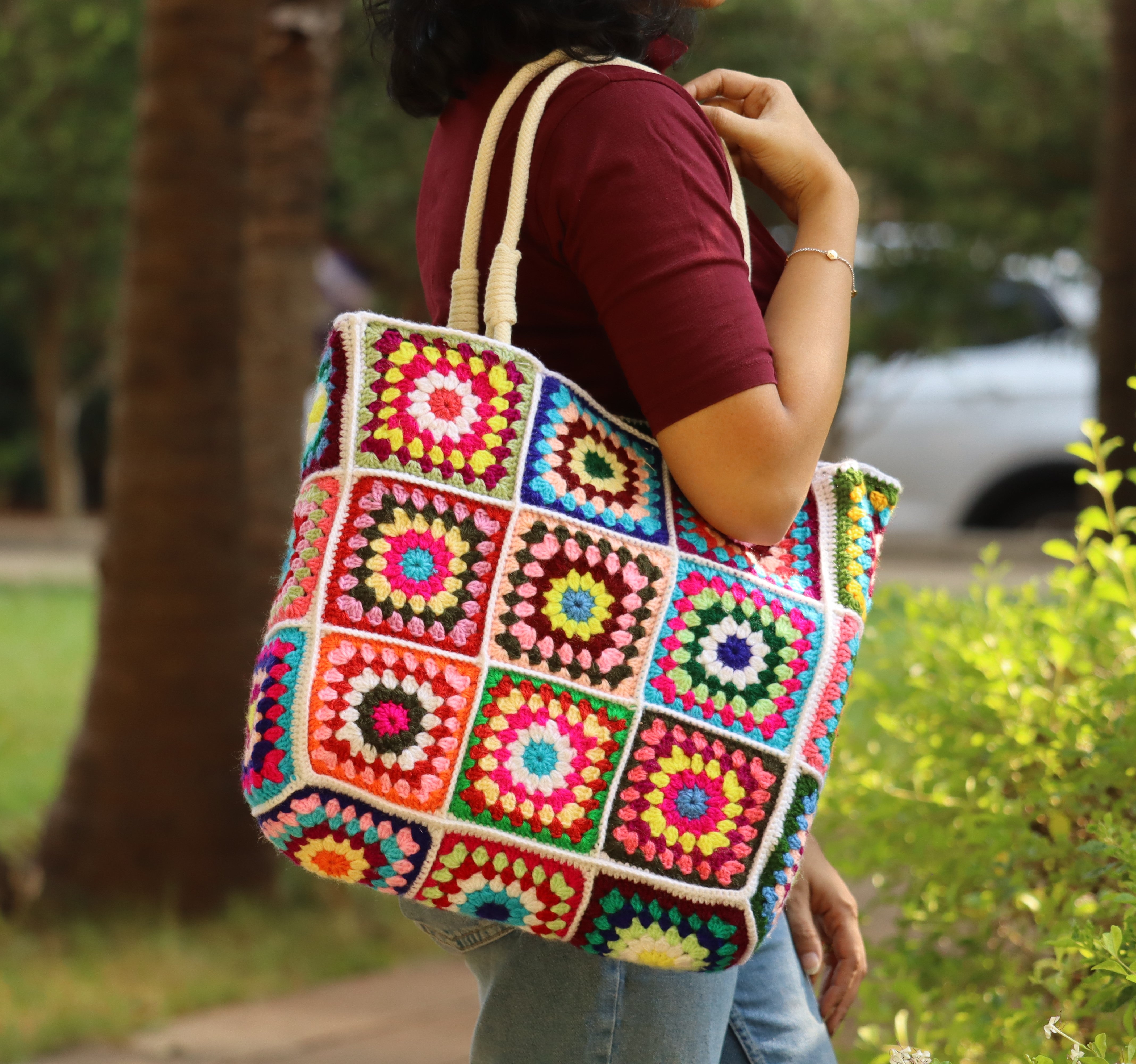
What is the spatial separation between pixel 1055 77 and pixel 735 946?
1165cm

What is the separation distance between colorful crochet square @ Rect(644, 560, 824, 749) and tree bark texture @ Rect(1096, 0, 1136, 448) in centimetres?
340

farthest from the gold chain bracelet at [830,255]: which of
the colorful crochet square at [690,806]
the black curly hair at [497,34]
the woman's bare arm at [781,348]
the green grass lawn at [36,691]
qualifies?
the green grass lawn at [36,691]

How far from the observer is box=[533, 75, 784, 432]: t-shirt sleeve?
1.12 metres

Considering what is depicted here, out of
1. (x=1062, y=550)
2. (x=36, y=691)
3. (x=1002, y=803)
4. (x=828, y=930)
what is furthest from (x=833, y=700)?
(x=36, y=691)

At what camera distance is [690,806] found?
117 cm

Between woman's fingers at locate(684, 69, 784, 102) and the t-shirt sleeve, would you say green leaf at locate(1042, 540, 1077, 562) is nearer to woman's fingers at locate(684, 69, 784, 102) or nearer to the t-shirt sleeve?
woman's fingers at locate(684, 69, 784, 102)

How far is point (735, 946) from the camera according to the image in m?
1.19

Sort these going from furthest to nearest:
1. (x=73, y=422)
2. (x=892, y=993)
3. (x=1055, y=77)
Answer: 1. (x=73, y=422)
2. (x=1055, y=77)
3. (x=892, y=993)

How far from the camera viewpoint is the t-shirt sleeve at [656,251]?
1.12 m

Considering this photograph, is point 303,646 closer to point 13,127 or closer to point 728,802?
point 728,802

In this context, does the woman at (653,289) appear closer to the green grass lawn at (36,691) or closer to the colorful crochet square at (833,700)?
the colorful crochet square at (833,700)

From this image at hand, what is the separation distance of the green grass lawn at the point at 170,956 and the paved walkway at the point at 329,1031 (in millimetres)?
60

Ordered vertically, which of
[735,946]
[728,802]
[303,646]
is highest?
[303,646]

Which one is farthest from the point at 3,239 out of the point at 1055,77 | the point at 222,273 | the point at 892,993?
the point at 892,993
